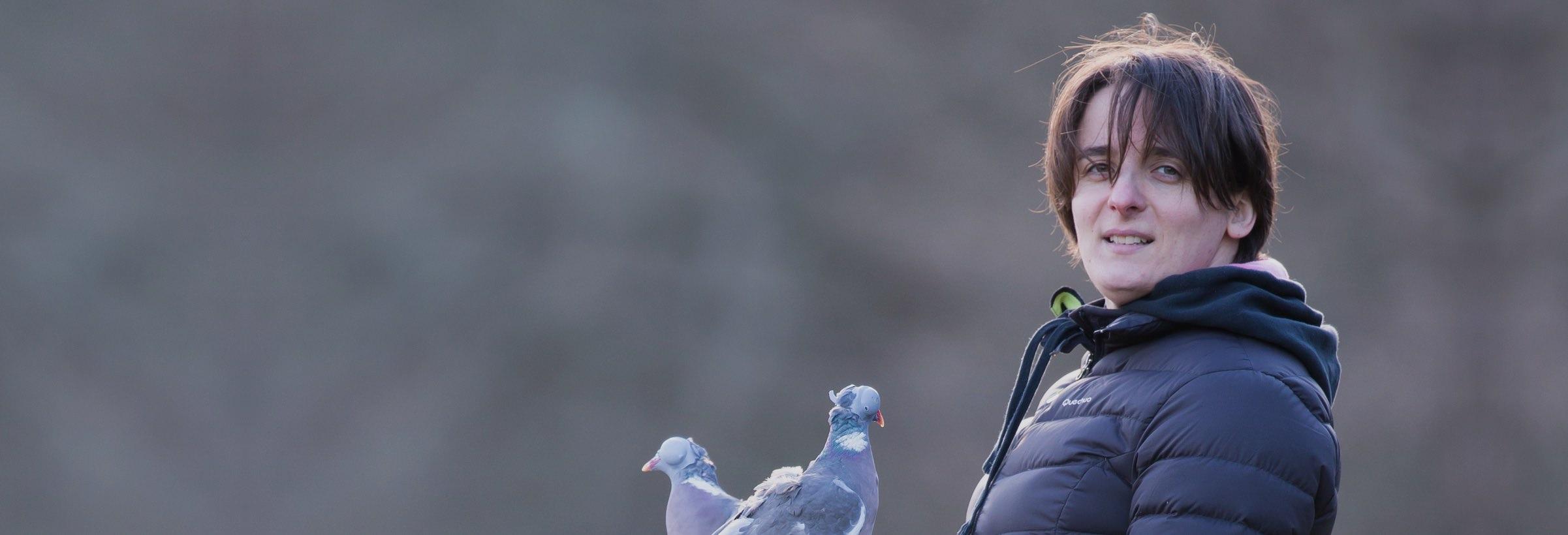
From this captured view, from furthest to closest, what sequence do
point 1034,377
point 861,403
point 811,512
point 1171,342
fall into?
point 861,403, point 811,512, point 1034,377, point 1171,342

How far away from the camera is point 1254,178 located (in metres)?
1.12

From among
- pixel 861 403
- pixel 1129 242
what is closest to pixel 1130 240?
pixel 1129 242

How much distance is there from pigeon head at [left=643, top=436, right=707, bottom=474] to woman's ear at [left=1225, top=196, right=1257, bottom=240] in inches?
25.9

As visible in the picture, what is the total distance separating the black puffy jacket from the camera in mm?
926

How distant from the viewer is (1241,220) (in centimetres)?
114

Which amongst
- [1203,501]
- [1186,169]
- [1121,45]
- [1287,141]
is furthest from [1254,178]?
[1287,141]

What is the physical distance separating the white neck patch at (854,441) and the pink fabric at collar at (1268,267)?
472mm

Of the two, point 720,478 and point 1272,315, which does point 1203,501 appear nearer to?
point 1272,315

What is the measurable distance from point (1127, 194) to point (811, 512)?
0.47 metres

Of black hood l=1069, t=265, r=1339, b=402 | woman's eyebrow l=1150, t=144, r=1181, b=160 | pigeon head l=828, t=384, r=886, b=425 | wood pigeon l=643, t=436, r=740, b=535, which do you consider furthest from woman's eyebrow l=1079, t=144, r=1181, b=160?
wood pigeon l=643, t=436, r=740, b=535

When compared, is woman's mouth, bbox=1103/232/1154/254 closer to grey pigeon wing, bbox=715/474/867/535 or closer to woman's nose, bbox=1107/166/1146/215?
woman's nose, bbox=1107/166/1146/215

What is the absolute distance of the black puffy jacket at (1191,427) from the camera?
0.93 meters

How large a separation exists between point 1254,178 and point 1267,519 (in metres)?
0.34

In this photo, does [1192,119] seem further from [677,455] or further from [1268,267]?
[677,455]
